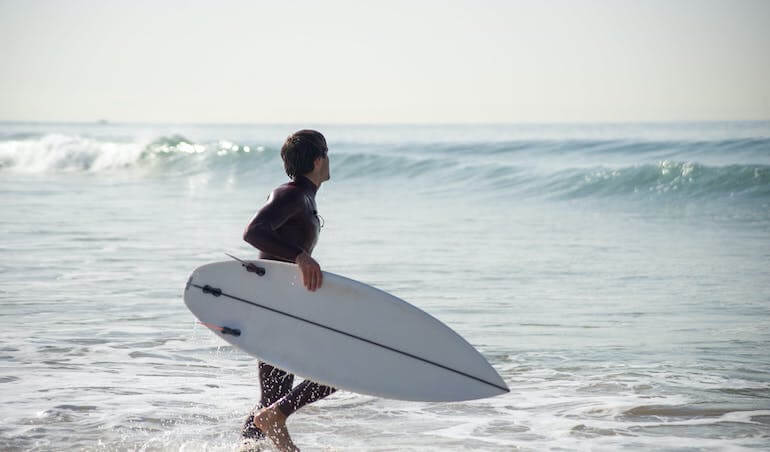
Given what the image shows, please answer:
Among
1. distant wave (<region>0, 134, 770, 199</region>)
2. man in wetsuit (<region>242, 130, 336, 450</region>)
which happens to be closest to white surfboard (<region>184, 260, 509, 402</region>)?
man in wetsuit (<region>242, 130, 336, 450</region>)

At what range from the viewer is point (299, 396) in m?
3.54

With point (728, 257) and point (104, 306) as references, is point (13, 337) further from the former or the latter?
point (728, 257)

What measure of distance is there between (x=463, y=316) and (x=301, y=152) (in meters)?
3.62

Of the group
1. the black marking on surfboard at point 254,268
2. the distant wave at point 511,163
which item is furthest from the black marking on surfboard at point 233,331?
the distant wave at point 511,163

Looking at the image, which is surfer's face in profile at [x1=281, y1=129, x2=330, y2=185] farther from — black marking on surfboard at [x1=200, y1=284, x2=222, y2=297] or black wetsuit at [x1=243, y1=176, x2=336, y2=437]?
black marking on surfboard at [x1=200, y1=284, x2=222, y2=297]

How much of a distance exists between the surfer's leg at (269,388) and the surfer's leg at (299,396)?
0.12 meters

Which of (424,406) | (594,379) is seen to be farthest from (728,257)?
(424,406)

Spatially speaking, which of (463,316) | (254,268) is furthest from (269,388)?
(463,316)

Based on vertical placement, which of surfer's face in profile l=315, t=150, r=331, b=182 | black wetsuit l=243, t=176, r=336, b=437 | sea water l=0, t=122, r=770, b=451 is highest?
surfer's face in profile l=315, t=150, r=331, b=182

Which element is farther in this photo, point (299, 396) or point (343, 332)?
point (343, 332)

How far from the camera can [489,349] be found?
5941mm

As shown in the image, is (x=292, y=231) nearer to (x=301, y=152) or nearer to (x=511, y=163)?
(x=301, y=152)

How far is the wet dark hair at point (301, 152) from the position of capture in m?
3.46

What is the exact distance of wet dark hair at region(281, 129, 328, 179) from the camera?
11.4ft
